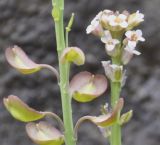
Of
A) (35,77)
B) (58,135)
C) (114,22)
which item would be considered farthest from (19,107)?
(35,77)

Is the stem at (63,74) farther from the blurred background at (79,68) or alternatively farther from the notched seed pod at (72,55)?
the blurred background at (79,68)

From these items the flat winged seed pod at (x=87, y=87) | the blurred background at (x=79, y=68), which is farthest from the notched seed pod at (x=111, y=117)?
the blurred background at (x=79, y=68)

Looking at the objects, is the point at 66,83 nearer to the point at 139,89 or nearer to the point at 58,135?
the point at 58,135

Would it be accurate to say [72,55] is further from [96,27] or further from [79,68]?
[79,68]

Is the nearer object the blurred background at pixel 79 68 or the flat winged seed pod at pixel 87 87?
the flat winged seed pod at pixel 87 87

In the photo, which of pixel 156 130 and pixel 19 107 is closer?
pixel 19 107

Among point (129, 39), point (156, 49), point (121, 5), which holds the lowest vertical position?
point (156, 49)
